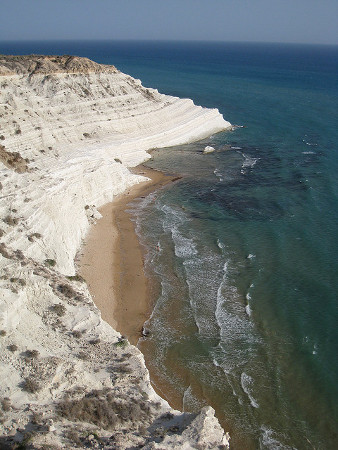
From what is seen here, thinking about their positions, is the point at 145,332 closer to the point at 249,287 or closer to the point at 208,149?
the point at 249,287

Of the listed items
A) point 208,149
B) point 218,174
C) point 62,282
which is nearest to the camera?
point 62,282

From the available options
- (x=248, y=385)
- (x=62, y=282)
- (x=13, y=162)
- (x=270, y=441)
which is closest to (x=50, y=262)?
(x=62, y=282)

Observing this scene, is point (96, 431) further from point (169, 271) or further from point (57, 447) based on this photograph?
point (169, 271)

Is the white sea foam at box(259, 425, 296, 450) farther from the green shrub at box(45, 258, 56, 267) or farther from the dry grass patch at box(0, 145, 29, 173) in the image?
the dry grass patch at box(0, 145, 29, 173)

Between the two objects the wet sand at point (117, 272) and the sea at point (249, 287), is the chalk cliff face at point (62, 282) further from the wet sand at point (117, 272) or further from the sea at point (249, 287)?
the sea at point (249, 287)

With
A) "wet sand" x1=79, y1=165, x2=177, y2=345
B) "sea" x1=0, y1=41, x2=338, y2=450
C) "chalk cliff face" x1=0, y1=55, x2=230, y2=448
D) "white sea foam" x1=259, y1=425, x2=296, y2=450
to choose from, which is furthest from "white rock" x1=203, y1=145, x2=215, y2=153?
"white sea foam" x1=259, y1=425, x2=296, y2=450

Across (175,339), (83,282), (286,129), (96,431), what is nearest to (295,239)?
(175,339)
